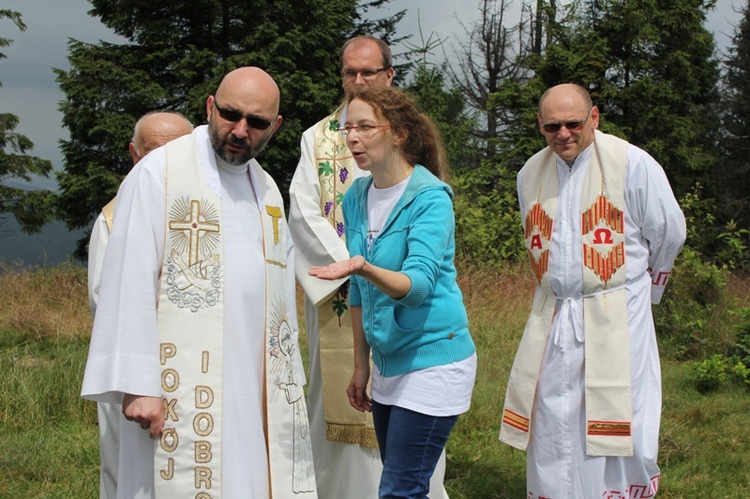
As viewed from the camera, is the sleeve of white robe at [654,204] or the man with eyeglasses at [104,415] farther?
the sleeve of white robe at [654,204]

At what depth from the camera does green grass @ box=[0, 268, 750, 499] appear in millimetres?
5520

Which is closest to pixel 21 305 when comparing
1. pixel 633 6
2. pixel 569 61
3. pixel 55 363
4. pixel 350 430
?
pixel 55 363

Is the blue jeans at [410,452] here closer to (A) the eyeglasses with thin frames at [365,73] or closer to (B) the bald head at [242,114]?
(B) the bald head at [242,114]

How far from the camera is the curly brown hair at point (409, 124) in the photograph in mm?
3418

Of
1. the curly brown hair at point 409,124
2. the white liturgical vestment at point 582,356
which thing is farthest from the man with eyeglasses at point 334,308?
the curly brown hair at point 409,124

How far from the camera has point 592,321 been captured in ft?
14.2

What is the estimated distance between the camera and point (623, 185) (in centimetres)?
434

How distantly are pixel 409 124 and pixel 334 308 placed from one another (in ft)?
5.07

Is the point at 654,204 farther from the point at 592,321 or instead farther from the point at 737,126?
the point at 737,126

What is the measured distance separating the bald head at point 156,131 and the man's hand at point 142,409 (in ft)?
5.26

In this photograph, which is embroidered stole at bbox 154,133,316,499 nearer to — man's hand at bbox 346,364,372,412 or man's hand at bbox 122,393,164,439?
man's hand at bbox 122,393,164,439

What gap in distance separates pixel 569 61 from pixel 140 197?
2395 cm

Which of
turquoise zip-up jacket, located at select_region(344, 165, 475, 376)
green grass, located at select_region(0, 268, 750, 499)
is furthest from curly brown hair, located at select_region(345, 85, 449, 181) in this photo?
green grass, located at select_region(0, 268, 750, 499)

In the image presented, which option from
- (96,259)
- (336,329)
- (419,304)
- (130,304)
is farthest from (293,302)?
(336,329)
